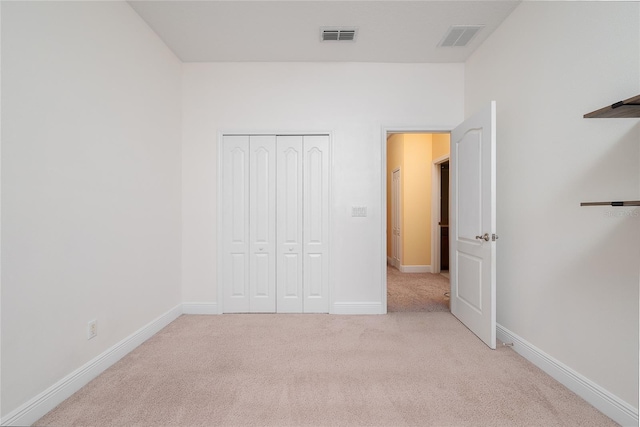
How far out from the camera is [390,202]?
23.1 ft

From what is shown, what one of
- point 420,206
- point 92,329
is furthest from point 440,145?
point 92,329

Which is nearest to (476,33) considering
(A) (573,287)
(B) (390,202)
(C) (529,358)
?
(A) (573,287)

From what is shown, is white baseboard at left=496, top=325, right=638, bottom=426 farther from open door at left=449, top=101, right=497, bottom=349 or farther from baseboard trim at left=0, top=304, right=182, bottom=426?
baseboard trim at left=0, top=304, right=182, bottom=426

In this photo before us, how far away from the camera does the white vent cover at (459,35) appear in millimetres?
2818

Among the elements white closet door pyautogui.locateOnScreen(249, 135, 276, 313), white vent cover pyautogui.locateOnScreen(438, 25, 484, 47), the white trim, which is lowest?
the white trim

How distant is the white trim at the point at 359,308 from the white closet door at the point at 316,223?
128 mm

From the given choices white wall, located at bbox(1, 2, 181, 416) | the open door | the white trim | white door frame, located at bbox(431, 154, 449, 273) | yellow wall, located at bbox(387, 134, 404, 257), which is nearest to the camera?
white wall, located at bbox(1, 2, 181, 416)

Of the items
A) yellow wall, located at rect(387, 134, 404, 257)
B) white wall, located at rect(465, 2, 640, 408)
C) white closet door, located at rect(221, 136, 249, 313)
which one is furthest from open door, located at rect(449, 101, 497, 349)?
yellow wall, located at rect(387, 134, 404, 257)

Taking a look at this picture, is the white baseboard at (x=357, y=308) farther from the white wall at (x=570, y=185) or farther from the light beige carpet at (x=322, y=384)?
the white wall at (x=570, y=185)

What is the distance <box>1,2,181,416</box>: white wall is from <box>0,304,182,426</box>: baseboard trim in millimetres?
49

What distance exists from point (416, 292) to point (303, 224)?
2084 millimetres

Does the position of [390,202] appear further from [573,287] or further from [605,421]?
[605,421]

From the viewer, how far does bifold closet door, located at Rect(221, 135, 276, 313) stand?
138 inches

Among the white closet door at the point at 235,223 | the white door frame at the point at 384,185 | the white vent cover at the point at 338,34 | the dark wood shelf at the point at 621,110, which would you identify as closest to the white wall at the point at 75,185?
the white closet door at the point at 235,223
